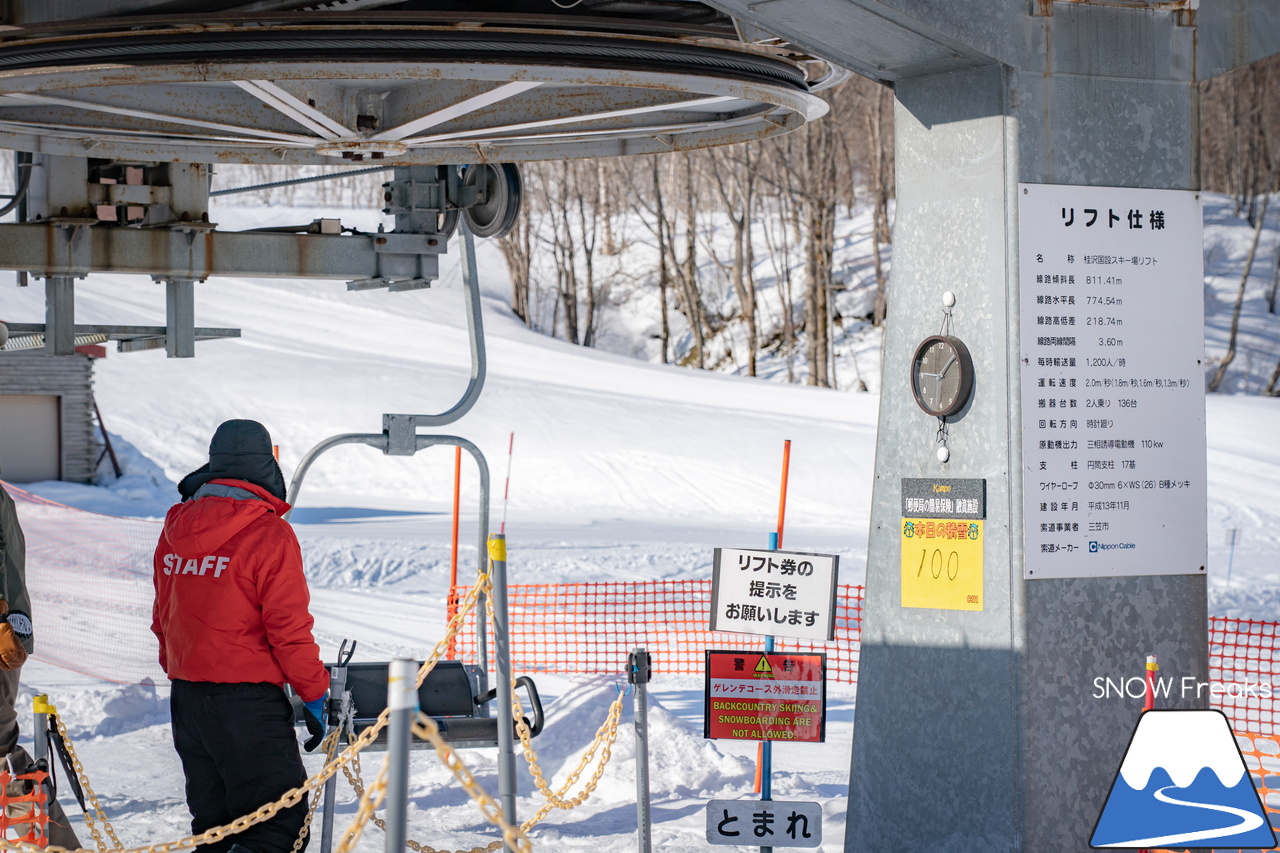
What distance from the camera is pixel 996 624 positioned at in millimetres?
4965

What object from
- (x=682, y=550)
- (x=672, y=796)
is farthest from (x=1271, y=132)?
(x=672, y=796)

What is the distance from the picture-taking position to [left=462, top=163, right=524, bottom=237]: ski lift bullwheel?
9.09 meters

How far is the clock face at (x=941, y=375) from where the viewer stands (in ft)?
16.5

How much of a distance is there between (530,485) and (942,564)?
18.4 meters

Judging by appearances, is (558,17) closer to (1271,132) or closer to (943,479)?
(943,479)

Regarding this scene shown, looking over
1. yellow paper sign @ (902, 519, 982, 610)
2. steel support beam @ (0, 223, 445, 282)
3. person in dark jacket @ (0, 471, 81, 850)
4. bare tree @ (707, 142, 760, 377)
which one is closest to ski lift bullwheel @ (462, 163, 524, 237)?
steel support beam @ (0, 223, 445, 282)

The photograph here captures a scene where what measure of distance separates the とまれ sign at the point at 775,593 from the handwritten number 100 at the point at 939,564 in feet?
1.24

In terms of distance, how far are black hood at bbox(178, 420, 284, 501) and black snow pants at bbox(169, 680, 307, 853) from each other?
2.39 ft

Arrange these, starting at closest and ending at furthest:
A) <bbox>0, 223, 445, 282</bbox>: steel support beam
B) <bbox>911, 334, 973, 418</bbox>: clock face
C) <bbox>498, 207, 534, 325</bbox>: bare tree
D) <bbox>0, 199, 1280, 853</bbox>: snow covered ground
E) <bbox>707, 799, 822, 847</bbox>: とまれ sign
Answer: <bbox>911, 334, 973, 418</bbox>: clock face → <bbox>707, 799, 822, 847</bbox>: とまれ sign → <bbox>0, 199, 1280, 853</bbox>: snow covered ground → <bbox>0, 223, 445, 282</bbox>: steel support beam → <bbox>498, 207, 534, 325</bbox>: bare tree

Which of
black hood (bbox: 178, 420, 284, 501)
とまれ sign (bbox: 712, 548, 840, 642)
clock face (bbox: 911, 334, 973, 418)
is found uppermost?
clock face (bbox: 911, 334, 973, 418)

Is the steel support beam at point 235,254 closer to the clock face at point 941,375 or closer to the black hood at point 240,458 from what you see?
the black hood at point 240,458

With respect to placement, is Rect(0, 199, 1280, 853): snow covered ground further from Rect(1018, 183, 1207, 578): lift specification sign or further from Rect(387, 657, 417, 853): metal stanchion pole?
Rect(387, 657, 417, 853): metal stanchion pole

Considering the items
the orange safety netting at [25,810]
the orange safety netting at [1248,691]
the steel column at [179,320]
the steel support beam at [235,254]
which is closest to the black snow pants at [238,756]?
the orange safety netting at [25,810]

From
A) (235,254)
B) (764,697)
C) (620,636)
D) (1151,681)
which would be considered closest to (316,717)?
(764,697)
